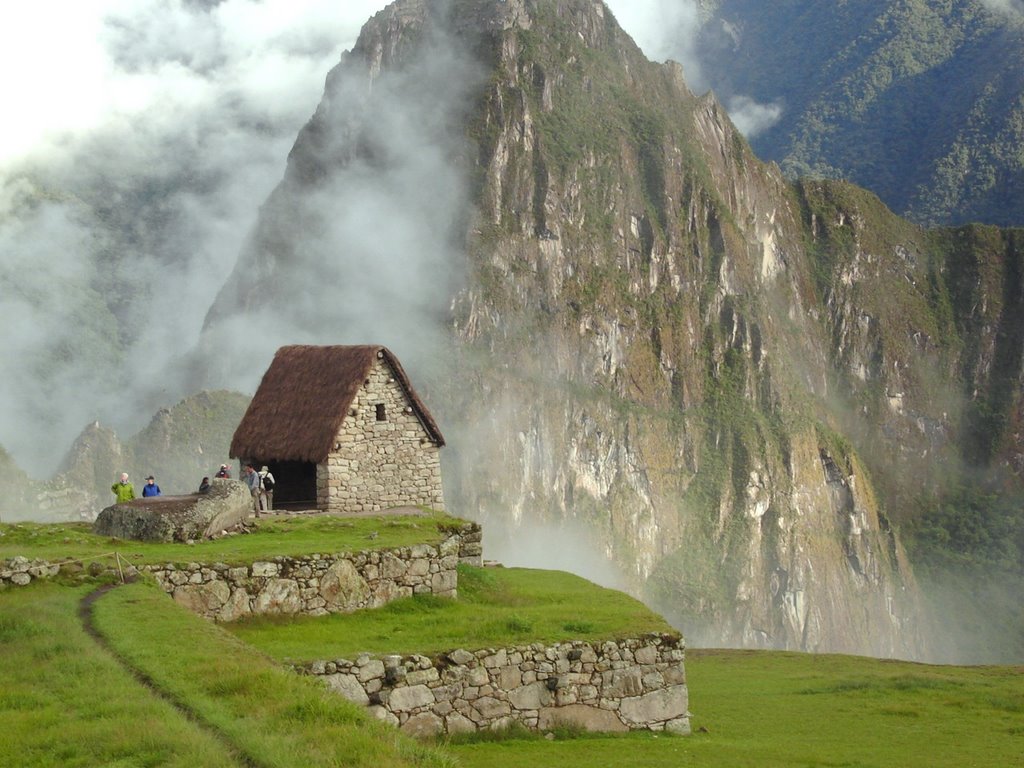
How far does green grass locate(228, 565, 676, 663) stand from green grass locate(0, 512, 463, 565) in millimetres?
1023

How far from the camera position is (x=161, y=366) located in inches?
6486

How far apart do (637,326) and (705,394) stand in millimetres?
15739

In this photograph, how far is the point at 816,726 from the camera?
2238cm

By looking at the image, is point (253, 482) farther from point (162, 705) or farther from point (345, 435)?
point (162, 705)

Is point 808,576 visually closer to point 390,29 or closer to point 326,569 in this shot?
point 390,29

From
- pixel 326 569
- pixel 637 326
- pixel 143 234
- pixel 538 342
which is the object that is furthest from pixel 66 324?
pixel 326 569

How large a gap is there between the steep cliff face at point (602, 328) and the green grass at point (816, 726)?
12211cm

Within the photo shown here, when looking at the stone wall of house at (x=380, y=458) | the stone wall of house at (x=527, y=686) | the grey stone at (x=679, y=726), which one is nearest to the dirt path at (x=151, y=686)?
the stone wall of house at (x=527, y=686)

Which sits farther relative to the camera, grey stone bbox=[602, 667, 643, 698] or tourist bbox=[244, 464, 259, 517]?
tourist bbox=[244, 464, 259, 517]

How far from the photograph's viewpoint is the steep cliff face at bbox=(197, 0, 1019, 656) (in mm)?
166500

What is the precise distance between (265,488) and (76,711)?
1670cm

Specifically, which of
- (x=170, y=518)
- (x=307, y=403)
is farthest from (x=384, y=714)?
(x=307, y=403)

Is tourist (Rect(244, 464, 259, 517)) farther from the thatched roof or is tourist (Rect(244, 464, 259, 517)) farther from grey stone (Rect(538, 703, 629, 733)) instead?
grey stone (Rect(538, 703, 629, 733))

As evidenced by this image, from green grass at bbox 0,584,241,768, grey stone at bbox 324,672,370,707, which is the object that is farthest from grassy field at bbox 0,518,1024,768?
grey stone at bbox 324,672,370,707
